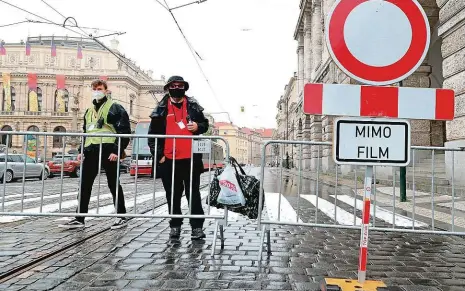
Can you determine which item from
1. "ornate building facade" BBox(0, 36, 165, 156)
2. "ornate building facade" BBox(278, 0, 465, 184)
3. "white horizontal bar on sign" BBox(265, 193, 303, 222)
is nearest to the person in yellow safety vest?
"white horizontal bar on sign" BBox(265, 193, 303, 222)

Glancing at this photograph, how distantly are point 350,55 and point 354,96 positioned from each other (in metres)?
0.28

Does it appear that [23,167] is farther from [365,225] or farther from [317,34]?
[317,34]

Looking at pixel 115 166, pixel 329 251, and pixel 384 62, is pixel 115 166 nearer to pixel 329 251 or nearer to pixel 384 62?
pixel 329 251

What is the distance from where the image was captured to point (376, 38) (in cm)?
281

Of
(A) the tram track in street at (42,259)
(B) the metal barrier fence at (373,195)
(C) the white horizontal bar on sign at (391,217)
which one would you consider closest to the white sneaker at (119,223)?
(A) the tram track in street at (42,259)

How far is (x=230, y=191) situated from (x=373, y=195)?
8.45 feet

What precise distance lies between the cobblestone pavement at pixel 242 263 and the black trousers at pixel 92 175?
0.62 m

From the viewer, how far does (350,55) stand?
2795 mm

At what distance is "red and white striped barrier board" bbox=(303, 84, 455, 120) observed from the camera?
9.18 ft

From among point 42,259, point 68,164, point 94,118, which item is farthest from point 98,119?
point 68,164

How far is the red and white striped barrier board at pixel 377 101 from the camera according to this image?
280 centimetres

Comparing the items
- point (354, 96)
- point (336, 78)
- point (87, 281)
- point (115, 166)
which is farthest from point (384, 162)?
point (336, 78)

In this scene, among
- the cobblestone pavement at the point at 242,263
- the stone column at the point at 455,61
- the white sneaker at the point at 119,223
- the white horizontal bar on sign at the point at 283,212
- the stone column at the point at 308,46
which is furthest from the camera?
the stone column at the point at 308,46

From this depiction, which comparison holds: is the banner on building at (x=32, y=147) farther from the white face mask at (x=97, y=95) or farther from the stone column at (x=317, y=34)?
the stone column at (x=317, y=34)
